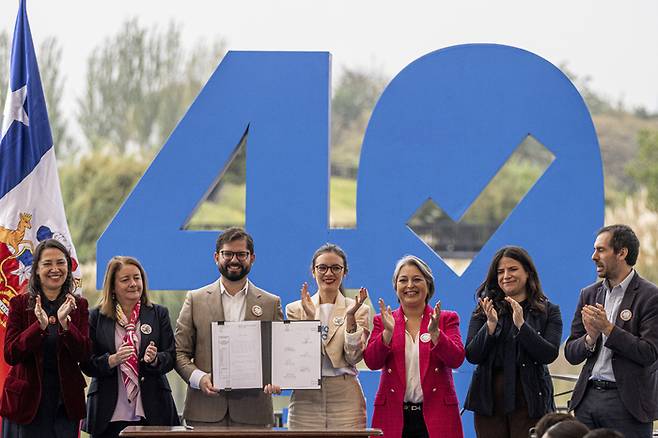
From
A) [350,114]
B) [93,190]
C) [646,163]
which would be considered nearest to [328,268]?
[93,190]

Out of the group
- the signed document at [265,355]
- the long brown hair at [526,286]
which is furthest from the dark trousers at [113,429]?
the long brown hair at [526,286]

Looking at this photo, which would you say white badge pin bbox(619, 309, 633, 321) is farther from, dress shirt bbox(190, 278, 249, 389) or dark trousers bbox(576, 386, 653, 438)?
dress shirt bbox(190, 278, 249, 389)

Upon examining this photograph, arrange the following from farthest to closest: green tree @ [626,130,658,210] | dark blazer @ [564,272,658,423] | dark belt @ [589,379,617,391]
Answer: green tree @ [626,130,658,210], dark belt @ [589,379,617,391], dark blazer @ [564,272,658,423]

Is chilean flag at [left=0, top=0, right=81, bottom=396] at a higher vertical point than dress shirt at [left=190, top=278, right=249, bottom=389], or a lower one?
higher

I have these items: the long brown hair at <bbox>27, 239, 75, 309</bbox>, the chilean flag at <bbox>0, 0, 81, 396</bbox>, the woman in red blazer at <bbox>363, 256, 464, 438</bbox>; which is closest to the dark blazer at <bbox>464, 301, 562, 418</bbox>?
the woman in red blazer at <bbox>363, 256, 464, 438</bbox>

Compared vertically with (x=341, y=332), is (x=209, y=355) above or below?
below

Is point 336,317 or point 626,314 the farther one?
point 336,317

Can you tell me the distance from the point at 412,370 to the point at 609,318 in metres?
1.08

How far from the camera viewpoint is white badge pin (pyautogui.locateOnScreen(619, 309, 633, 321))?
6.05m

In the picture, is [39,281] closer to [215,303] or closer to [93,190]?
[215,303]

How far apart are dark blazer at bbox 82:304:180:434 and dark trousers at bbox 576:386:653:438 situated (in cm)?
222

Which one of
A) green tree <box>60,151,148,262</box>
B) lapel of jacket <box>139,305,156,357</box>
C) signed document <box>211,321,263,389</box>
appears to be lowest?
signed document <box>211,321,263,389</box>

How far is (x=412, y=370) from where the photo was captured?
20.0 ft

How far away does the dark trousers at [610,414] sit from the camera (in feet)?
19.6
